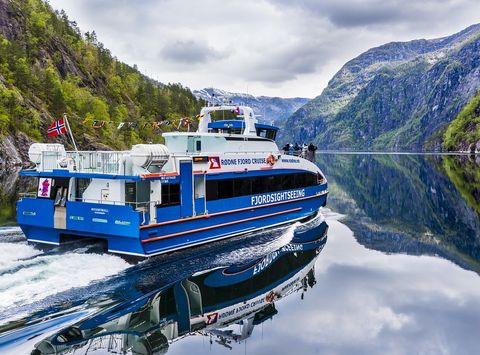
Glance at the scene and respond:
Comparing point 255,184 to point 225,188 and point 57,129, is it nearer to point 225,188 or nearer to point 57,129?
point 225,188

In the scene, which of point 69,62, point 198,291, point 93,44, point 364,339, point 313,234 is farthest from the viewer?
point 93,44

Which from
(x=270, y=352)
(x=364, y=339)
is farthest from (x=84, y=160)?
(x=364, y=339)

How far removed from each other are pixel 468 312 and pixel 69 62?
10001 cm

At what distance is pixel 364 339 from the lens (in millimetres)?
11805

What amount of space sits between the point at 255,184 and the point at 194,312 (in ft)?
34.6

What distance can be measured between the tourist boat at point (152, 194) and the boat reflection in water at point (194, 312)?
2.90 m

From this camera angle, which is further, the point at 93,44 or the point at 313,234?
the point at 93,44

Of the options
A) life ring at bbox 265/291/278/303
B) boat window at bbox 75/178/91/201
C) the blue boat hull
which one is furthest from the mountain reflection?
boat window at bbox 75/178/91/201

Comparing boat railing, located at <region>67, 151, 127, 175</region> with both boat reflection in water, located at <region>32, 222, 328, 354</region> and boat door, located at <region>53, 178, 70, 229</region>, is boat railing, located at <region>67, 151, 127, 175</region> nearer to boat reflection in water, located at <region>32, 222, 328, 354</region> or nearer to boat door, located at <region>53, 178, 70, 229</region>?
boat door, located at <region>53, 178, 70, 229</region>

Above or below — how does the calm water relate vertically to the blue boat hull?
below

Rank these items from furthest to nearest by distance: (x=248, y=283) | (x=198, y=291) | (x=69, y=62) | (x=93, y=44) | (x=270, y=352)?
(x=93, y=44), (x=69, y=62), (x=248, y=283), (x=198, y=291), (x=270, y=352)

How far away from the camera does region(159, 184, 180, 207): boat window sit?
18.0m

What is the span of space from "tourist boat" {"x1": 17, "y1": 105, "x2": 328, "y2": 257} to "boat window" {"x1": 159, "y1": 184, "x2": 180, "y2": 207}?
0.04 metres

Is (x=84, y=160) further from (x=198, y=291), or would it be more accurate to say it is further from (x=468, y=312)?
(x=468, y=312)
